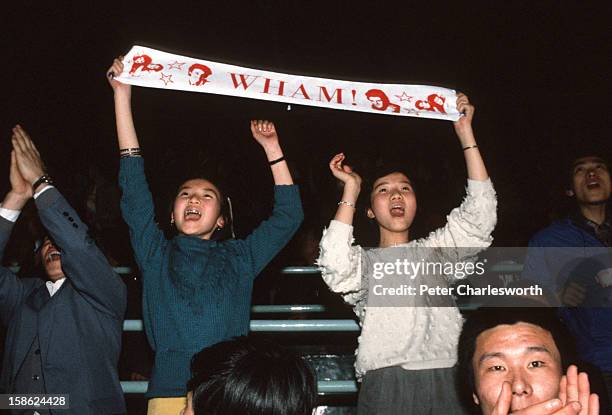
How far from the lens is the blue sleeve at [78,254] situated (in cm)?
252

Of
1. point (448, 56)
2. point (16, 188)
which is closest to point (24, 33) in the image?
point (16, 188)

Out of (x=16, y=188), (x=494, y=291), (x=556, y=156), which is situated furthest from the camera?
(x=556, y=156)

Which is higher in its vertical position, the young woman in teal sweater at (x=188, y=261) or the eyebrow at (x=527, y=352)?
the young woman in teal sweater at (x=188, y=261)

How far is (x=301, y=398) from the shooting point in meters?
1.62

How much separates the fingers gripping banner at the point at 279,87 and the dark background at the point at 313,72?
290cm

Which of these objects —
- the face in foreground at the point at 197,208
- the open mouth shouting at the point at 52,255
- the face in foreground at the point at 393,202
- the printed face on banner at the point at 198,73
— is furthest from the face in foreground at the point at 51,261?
the face in foreground at the point at 393,202

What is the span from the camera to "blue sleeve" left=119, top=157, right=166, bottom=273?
2.68 m

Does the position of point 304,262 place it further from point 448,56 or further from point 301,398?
point 448,56

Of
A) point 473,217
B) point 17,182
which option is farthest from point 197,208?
point 473,217

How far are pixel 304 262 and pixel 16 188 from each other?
84.2 inches

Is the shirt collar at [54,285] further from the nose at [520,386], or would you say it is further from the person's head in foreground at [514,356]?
the nose at [520,386]

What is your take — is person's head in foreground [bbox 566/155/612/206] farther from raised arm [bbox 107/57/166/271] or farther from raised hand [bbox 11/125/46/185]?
raised hand [bbox 11/125/46/185]

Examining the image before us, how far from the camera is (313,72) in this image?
719cm

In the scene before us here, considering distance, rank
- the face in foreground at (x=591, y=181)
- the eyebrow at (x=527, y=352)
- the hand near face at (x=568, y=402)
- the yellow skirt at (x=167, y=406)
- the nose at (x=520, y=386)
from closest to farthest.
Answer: the hand near face at (x=568, y=402)
the nose at (x=520, y=386)
the eyebrow at (x=527, y=352)
the yellow skirt at (x=167, y=406)
the face in foreground at (x=591, y=181)
